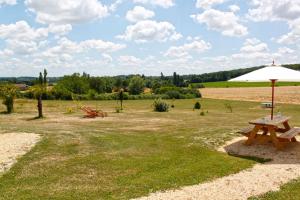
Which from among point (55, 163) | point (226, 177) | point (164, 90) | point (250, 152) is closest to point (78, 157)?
point (55, 163)

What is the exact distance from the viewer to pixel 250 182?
9.49 m

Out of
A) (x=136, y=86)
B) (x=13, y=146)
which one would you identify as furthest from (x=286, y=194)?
(x=136, y=86)

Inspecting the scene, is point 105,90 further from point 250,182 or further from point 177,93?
point 250,182

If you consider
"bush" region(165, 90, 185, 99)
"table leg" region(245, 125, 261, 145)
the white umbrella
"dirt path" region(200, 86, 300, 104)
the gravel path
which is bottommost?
"dirt path" region(200, 86, 300, 104)

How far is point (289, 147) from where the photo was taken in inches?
523

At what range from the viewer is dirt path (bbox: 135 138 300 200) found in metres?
8.54

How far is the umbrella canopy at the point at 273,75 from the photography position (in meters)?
12.6

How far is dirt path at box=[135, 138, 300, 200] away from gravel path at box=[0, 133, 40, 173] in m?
5.60

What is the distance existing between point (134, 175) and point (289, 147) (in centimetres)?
616

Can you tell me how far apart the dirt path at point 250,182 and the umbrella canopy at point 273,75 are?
2471 millimetres

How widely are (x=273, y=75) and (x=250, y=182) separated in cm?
478

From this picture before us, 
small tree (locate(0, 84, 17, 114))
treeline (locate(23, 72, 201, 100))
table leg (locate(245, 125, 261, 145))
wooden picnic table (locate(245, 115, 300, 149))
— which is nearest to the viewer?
wooden picnic table (locate(245, 115, 300, 149))

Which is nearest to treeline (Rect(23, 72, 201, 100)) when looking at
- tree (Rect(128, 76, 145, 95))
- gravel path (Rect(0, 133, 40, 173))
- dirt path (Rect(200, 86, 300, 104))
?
tree (Rect(128, 76, 145, 95))

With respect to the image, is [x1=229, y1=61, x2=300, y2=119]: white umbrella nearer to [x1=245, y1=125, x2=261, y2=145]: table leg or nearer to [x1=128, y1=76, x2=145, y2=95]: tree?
[x1=245, y1=125, x2=261, y2=145]: table leg
